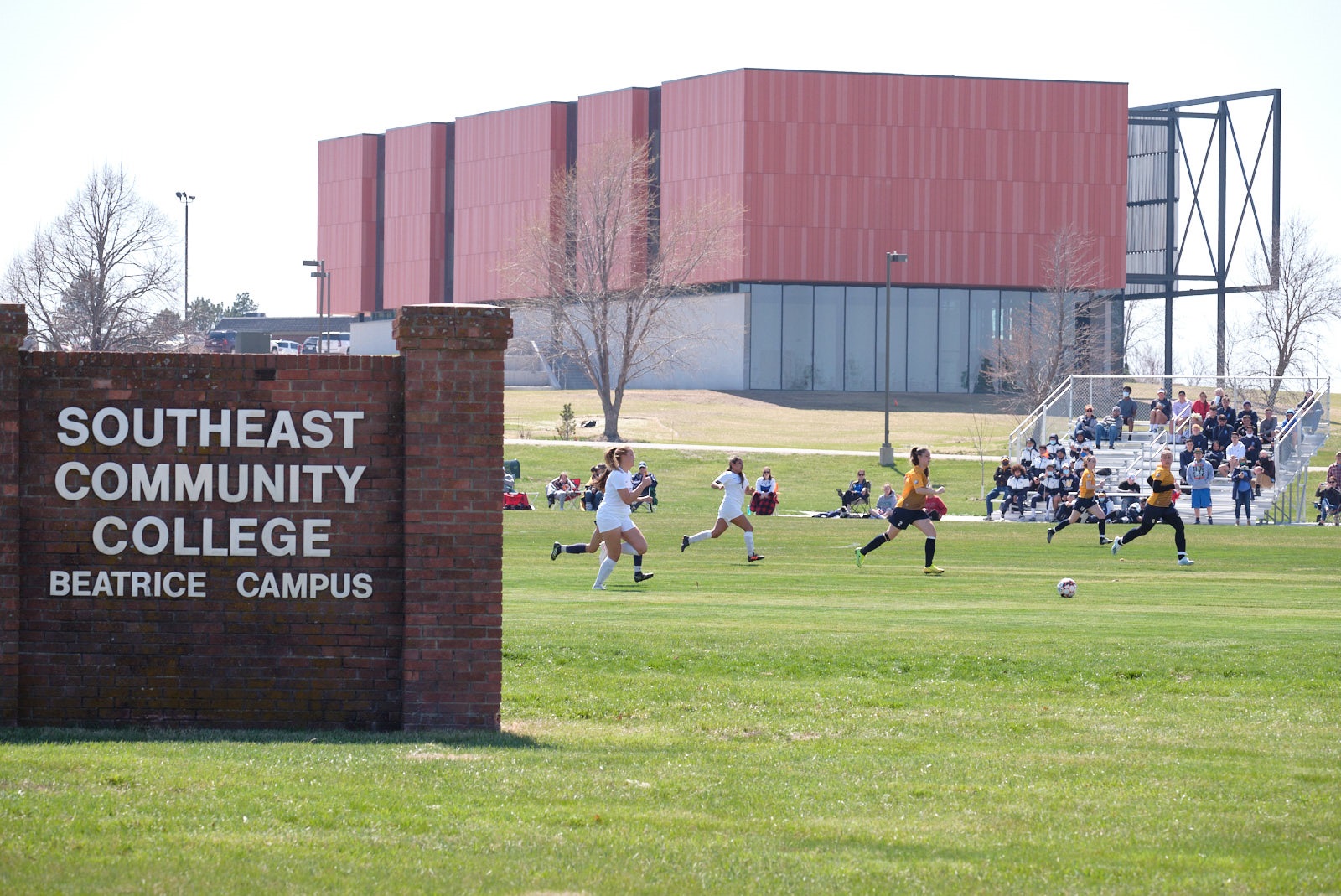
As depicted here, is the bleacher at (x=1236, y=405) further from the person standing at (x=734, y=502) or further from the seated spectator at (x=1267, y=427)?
the person standing at (x=734, y=502)

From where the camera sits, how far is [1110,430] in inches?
1624

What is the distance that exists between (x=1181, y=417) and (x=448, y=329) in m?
32.3

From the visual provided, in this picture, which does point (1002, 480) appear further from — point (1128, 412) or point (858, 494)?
point (1128, 412)

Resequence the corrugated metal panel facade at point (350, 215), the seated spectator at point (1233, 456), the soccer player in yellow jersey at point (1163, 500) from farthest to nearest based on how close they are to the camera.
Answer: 1. the corrugated metal panel facade at point (350, 215)
2. the seated spectator at point (1233, 456)
3. the soccer player in yellow jersey at point (1163, 500)

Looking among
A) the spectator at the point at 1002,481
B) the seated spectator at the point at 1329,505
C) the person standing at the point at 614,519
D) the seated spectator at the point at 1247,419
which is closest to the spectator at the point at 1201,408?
the seated spectator at the point at 1247,419

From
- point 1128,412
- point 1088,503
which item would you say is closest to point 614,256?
point 1128,412

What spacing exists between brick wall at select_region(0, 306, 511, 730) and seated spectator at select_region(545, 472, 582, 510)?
31785 mm

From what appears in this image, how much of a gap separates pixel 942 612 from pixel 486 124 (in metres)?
74.1

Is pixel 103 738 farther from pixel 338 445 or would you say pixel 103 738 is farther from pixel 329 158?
pixel 329 158

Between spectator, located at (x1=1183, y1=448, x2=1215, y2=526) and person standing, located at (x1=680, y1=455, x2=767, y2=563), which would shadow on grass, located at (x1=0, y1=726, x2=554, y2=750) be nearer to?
person standing, located at (x1=680, y1=455, x2=767, y2=563)

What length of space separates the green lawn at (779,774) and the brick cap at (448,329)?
7.33 feet

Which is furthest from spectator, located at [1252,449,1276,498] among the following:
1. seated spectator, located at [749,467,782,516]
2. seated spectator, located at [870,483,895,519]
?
seated spectator, located at [749,467,782,516]

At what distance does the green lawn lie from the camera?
20.6 feet

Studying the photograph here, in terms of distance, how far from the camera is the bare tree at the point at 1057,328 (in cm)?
7206
